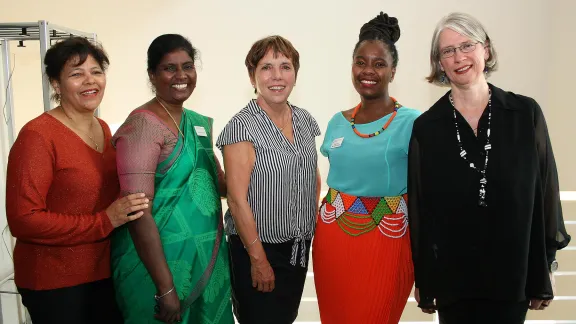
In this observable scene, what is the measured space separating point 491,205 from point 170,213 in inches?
44.4

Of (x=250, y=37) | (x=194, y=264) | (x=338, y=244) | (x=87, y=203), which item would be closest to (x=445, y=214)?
(x=338, y=244)

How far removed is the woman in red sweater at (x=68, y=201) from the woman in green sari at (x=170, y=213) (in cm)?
9

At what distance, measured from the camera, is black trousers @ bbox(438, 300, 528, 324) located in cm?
174

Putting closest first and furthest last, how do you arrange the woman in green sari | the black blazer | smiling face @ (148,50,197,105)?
the black blazer < the woman in green sari < smiling face @ (148,50,197,105)

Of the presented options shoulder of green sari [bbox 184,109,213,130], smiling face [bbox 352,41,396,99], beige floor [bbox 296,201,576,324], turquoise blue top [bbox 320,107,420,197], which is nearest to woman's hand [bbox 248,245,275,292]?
turquoise blue top [bbox 320,107,420,197]

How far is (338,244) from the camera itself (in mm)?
2078

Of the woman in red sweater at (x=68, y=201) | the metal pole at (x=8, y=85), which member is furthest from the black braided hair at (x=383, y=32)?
the metal pole at (x=8, y=85)

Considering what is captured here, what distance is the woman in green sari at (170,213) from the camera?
1.76m

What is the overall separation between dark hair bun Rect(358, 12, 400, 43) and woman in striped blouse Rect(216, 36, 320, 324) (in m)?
0.33

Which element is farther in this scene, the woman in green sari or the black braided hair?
the black braided hair

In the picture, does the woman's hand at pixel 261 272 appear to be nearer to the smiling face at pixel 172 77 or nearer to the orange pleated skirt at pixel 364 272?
the orange pleated skirt at pixel 364 272

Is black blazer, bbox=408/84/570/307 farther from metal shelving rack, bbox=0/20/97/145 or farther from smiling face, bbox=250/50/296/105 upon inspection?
metal shelving rack, bbox=0/20/97/145

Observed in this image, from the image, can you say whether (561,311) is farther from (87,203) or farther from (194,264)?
(87,203)

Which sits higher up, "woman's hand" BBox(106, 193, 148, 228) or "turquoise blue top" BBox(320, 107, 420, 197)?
"turquoise blue top" BBox(320, 107, 420, 197)
